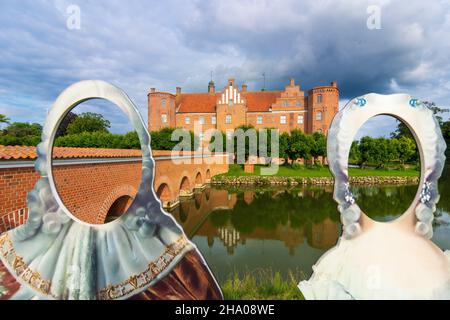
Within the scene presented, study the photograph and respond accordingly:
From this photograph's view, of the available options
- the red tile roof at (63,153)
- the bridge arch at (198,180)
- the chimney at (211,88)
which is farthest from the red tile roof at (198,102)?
the red tile roof at (63,153)

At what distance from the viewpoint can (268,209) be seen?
13.1 m

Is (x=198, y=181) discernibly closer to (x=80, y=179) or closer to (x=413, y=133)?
(x=80, y=179)

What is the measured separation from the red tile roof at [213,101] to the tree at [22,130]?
783 inches

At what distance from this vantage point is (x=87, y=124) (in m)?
38.0

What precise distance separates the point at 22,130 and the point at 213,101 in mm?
26305

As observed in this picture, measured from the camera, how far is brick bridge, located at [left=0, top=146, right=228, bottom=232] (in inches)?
156

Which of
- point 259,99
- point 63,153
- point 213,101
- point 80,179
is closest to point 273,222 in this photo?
point 80,179

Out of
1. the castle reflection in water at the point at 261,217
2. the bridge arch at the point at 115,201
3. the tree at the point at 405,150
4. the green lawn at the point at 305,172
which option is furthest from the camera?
the tree at the point at 405,150

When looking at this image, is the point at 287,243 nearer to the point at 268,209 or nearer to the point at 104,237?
the point at 268,209

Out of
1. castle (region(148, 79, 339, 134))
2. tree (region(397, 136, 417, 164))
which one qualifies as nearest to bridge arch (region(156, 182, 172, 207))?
castle (region(148, 79, 339, 134))

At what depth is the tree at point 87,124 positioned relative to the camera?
36.2 meters

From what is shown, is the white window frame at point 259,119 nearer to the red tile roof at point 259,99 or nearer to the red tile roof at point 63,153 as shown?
the red tile roof at point 259,99

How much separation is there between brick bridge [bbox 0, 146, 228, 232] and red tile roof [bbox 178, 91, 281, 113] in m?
22.4
